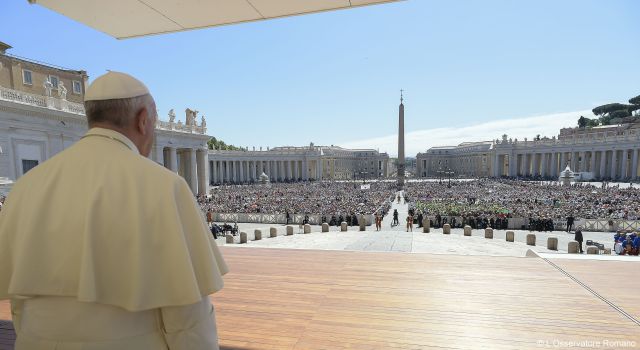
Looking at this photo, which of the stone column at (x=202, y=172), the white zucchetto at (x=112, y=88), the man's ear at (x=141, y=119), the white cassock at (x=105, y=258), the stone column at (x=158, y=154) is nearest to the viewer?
the white cassock at (x=105, y=258)

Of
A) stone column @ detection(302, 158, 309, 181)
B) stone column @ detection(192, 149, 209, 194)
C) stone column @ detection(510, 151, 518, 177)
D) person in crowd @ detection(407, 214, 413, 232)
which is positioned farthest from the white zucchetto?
stone column @ detection(510, 151, 518, 177)

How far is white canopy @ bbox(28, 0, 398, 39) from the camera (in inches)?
162

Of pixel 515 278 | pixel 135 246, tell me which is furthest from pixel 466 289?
pixel 135 246

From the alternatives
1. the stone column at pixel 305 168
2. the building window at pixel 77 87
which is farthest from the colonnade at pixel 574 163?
the building window at pixel 77 87

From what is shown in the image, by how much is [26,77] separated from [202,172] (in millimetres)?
20959

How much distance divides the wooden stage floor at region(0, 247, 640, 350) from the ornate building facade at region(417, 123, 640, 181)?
7801 centimetres

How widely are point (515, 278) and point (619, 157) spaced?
9018cm

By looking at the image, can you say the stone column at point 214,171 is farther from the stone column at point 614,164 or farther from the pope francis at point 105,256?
the stone column at point 614,164

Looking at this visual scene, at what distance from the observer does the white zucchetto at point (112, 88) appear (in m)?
1.45

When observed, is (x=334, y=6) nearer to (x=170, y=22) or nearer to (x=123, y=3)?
(x=170, y=22)

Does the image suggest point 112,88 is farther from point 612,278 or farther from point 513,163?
point 513,163

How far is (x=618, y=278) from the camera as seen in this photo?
5.18 meters

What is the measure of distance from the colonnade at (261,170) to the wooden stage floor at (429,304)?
7885 cm

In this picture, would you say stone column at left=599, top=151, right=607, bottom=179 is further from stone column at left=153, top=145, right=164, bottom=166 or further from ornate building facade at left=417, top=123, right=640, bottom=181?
stone column at left=153, top=145, right=164, bottom=166
